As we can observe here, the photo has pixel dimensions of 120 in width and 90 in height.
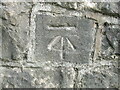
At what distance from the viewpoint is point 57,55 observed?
1379 mm

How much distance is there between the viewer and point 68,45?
1368 millimetres

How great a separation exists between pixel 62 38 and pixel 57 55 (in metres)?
0.08

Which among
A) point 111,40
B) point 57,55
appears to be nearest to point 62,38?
point 57,55

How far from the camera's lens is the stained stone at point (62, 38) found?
134cm

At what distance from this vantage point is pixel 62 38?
4.45 ft

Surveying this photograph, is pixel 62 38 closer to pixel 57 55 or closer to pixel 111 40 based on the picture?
pixel 57 55

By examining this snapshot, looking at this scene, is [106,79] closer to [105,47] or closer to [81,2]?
[105,47]

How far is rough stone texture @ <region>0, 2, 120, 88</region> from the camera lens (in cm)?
132

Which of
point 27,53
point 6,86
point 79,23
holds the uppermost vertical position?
point 79,23

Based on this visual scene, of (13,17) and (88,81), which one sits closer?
(13,17)

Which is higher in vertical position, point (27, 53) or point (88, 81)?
point (27, 53)

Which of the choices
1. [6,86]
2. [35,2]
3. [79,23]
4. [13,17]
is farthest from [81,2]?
[6,86]

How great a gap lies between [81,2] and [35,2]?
20 centimetres

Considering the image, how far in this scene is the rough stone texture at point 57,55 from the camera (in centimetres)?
132
